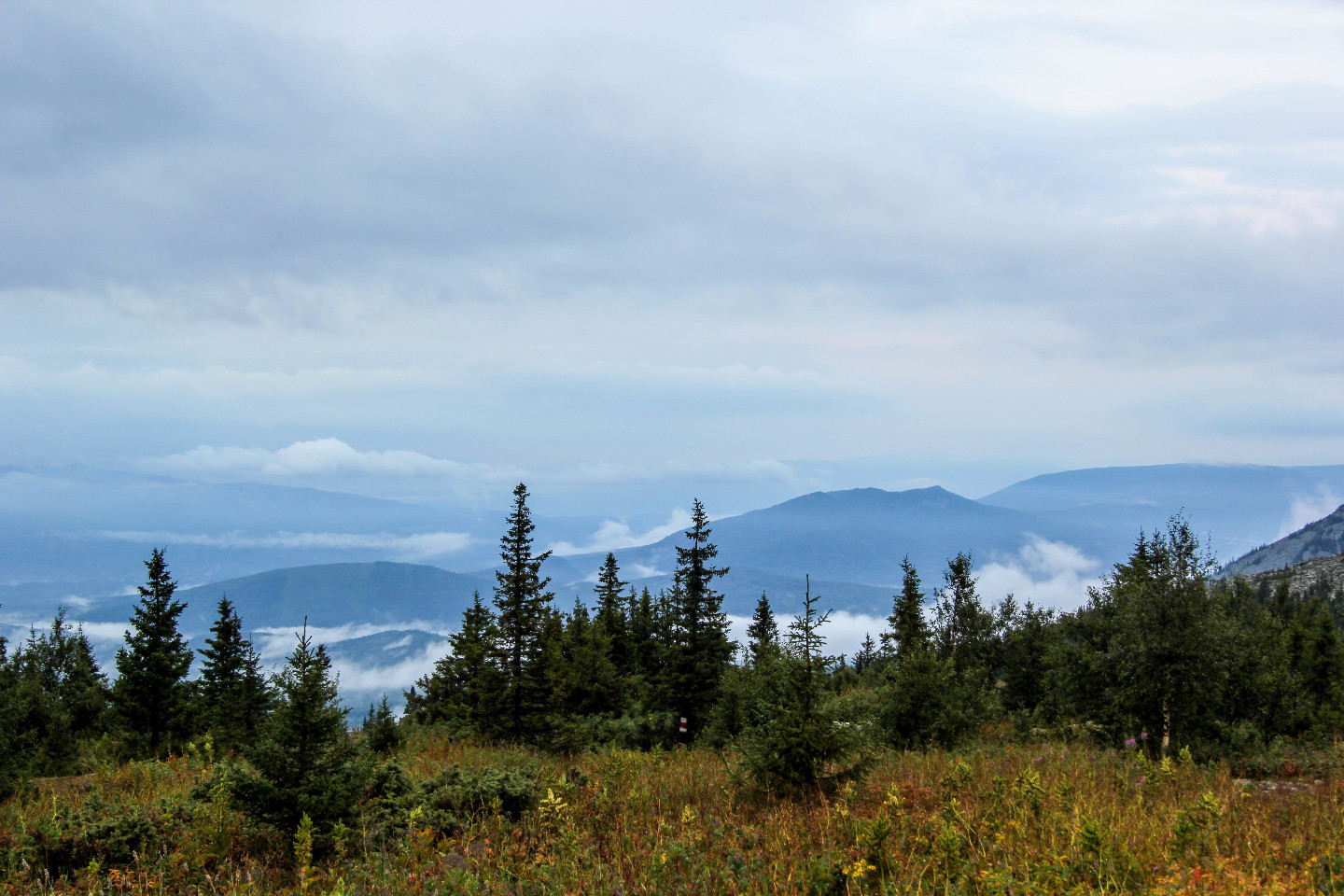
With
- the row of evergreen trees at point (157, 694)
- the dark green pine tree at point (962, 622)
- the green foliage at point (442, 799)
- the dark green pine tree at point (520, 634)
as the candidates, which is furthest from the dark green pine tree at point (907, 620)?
the green foliage at point (442, 799)

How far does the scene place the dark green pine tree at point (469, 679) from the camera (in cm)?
3459

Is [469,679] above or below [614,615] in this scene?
below

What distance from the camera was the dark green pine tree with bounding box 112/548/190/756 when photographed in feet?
120

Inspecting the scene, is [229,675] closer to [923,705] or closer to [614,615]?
[614,615]

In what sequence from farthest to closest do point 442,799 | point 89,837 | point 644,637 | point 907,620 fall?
point 644,637 → point 907,620 → point 442,799 → point 89,837

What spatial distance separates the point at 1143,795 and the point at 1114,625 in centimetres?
1787

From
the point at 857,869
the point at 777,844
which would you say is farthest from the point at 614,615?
the point at 857,869

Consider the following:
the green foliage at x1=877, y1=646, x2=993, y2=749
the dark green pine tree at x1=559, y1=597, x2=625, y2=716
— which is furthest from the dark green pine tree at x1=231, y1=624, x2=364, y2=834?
the dark green pine tree at x1=559, y1=597, x2=625, y2=716

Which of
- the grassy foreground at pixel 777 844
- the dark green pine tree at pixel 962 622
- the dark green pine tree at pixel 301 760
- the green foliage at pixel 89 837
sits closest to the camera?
the grassy foreground at pixel 777 844

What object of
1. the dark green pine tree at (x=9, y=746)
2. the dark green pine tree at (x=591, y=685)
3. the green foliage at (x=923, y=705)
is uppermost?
the dark green pine tree at (x=9, y=746)

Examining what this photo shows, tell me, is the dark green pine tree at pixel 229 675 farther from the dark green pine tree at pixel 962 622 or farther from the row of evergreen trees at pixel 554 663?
the dark green pine tree at pixel 962 622

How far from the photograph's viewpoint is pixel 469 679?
154 ft

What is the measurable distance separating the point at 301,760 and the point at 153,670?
1507 inches

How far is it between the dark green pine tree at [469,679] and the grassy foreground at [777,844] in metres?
24.6
